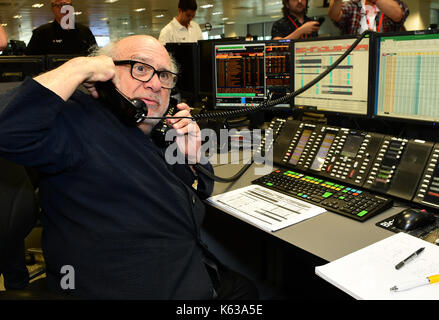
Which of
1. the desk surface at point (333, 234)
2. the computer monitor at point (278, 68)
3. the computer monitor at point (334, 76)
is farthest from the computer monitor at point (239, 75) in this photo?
the desk surface at point (333, 234)

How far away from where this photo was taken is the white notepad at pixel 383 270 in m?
0.87

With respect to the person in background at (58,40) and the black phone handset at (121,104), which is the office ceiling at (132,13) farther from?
the black phone handset at (121,104)

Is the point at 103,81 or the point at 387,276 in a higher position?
the point at 103,81

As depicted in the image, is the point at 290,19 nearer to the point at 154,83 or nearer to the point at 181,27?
the point at 181,27

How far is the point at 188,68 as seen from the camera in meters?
2.57

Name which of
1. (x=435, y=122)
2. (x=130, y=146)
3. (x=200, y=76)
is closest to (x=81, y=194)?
(x=130, y=146)

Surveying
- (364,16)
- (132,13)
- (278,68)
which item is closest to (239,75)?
(278,68)

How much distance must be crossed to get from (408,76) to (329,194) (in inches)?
20.1

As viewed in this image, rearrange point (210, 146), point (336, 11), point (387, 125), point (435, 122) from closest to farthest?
point (435, 122) < point (387, 125) < point (210, 146) < point (336, 11)

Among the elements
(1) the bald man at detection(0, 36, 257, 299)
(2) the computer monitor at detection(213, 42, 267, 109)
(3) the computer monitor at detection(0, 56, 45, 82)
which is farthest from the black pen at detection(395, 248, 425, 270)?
(3) the computer monitor at detection(0, 56, 45, 82)

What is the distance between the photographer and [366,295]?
2.83ft

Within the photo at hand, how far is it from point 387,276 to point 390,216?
356mm
